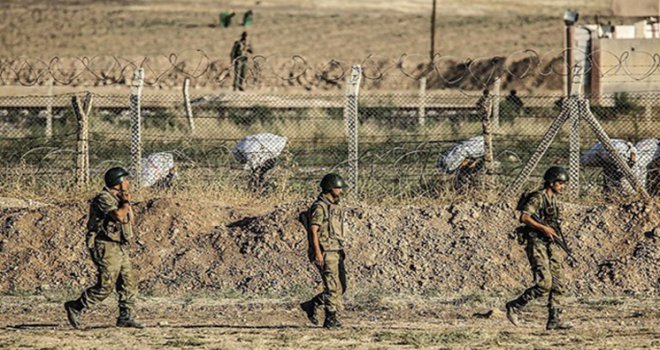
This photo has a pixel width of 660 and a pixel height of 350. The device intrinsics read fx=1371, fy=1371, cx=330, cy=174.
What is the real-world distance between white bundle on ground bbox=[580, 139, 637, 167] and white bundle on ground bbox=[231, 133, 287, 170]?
12.8 ft

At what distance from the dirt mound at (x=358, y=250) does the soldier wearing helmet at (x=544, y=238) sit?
7.50 feet

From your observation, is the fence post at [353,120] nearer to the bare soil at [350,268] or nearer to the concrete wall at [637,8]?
the bare soil at [350,268]

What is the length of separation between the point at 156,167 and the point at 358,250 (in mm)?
4213

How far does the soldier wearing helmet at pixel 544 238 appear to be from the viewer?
34.0 ft

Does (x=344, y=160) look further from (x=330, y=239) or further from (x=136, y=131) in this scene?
(x=330, y=239)

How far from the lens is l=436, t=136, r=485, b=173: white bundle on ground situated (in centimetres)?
1641

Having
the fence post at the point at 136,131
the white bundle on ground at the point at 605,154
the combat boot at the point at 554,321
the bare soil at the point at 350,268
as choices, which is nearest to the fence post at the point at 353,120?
the bare soil at the point at 350,268

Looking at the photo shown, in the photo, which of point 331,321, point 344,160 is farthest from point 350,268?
point 344,160

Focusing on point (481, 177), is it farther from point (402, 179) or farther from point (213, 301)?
point (213, 301)

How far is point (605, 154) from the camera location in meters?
16.7

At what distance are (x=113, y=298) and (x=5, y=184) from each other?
14.4 feet

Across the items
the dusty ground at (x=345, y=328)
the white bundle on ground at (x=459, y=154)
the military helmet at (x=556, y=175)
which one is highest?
the white bundle on ground at (x=459, y=154)

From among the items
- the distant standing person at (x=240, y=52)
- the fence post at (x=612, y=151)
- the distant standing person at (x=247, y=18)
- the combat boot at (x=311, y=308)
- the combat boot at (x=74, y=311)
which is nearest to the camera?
the combat boot at (x=311, y=308)

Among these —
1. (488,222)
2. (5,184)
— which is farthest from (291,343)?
(5,184)
